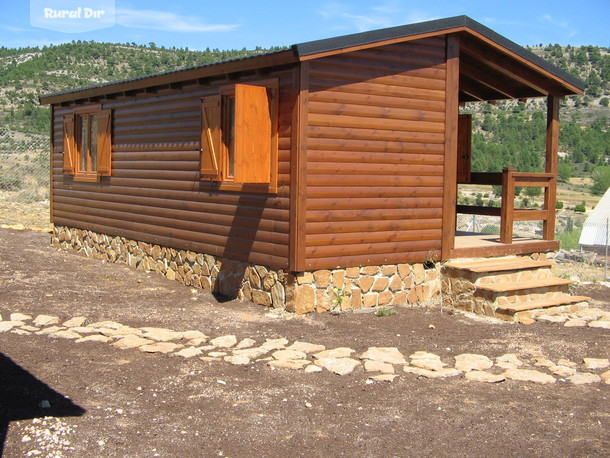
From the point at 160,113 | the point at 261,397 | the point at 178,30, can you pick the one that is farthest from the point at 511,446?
the point at 178,30

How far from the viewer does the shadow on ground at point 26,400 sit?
5.18m

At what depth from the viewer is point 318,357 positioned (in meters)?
7.07

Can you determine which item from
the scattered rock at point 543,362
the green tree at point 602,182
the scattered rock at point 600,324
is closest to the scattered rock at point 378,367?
the scattered rock at point 543,362

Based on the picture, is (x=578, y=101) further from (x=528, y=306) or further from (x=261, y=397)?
(x=261, y=397)

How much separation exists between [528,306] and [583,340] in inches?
41.9

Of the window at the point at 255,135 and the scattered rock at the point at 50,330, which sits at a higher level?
the window at the point at 255,135

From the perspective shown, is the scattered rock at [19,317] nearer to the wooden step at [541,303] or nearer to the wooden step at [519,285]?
the wooden step at [519,285]

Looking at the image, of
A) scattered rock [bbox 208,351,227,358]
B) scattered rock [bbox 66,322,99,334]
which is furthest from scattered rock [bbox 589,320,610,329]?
scattered rock [bbox 66,322,99,334]

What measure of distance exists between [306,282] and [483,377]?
2.81 meters

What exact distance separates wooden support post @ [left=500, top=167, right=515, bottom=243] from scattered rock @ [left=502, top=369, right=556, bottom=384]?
403 cm

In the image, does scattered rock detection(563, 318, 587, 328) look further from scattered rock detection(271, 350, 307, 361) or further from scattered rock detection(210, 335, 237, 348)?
scattered rock detection(210, 335, 237, 348)

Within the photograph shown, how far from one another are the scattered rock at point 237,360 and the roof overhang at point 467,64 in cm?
338

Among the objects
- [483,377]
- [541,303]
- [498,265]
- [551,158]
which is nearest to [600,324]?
[541,303]

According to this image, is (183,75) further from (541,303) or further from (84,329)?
(541,303)
